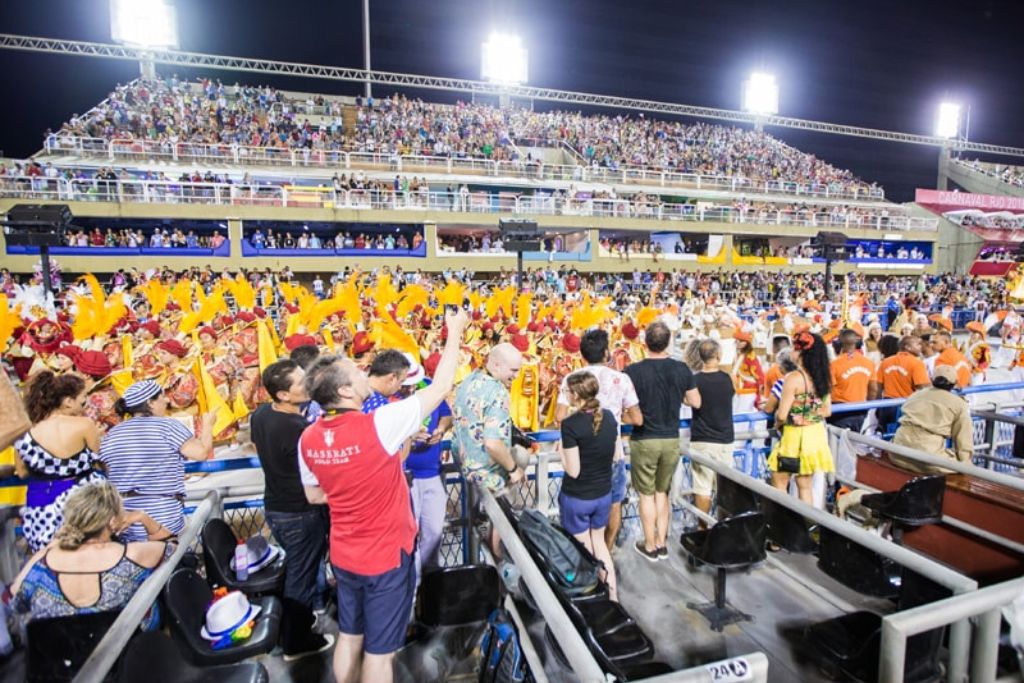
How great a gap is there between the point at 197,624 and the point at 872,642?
2.83 m

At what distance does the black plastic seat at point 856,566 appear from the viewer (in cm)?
268

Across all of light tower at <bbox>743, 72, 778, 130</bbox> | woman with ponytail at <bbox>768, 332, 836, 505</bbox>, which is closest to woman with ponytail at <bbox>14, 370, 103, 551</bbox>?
woman with ponytail at <bbox>768, 332, 836, 505</bbox>

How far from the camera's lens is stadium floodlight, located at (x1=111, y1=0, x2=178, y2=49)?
102 ft

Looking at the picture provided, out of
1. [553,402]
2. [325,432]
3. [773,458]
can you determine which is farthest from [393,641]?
[553,402]

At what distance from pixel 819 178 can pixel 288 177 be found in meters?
35.4

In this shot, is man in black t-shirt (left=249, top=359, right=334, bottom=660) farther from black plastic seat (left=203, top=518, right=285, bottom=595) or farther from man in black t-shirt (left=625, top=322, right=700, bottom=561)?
man in black t-shirt (left=625, top=322, right=700, bottom=561)

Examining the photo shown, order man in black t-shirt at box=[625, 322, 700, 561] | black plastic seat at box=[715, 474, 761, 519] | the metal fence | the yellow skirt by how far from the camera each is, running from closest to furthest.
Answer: black plastic seat at box=[715, 474, 761, 519] < man in black t-shirt at box=[625, 322, 700, 561] < the yellow skirt < the metal fence

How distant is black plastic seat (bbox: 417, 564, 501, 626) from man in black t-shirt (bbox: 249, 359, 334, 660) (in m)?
0.66

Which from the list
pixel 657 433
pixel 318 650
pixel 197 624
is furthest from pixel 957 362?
pixel 197 624

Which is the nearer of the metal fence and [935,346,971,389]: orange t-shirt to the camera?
[935,346,971,389]: orange t-shirt

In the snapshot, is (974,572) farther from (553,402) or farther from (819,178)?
(819,178)

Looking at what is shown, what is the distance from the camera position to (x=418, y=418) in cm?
223

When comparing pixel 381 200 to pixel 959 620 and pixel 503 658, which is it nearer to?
pixel 503 658

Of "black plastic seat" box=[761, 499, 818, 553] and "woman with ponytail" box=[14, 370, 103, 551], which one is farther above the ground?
"woman with ponytail" box=[14, 370, 103, 551]
